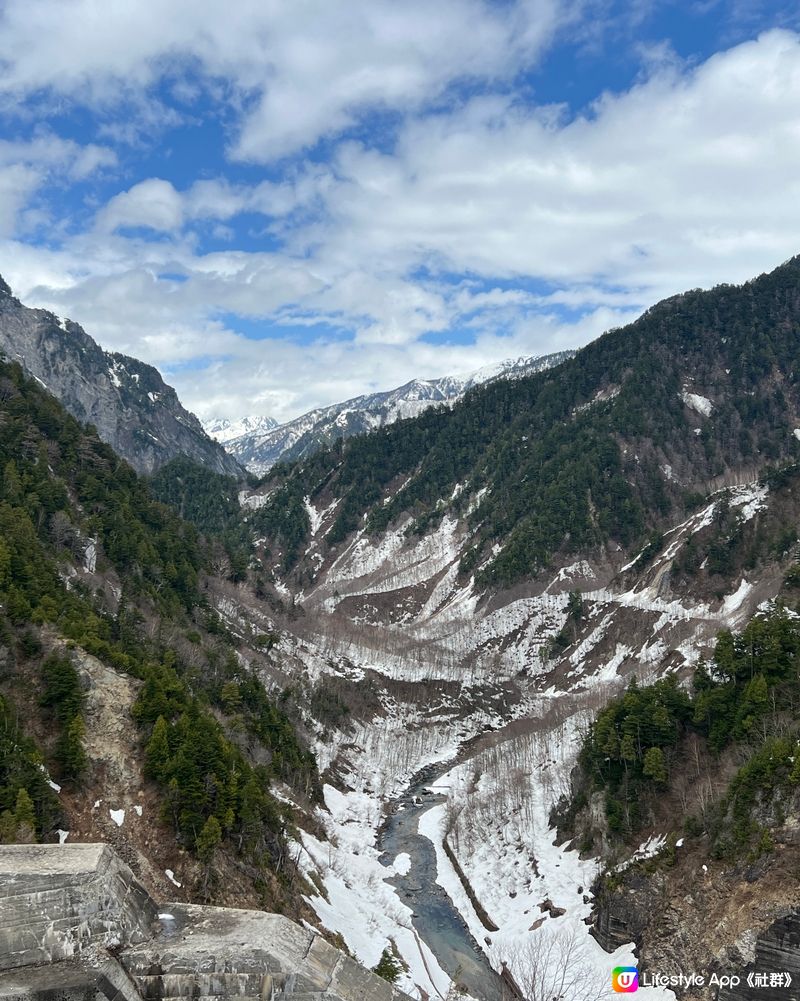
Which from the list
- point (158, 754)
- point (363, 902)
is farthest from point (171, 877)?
point (363, 902)

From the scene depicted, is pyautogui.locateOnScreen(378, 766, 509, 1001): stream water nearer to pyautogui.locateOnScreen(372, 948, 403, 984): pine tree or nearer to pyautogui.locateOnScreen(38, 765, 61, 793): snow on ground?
pyautogui.locateOnScreen(372, 948, 403, 984): pine tree

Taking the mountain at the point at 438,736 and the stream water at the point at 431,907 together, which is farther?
the stream water at the point at 431,907

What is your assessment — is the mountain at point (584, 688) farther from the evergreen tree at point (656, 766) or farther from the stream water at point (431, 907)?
the stream water at point (431, 907)

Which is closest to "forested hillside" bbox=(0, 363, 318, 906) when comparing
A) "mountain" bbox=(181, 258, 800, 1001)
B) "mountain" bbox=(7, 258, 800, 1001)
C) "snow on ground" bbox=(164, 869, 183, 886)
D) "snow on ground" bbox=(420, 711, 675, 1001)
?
"mountain" bbox=(7, 258, 800, 1001)

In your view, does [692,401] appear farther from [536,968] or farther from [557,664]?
[536,968]

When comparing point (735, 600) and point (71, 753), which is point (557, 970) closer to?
point (71, 753)

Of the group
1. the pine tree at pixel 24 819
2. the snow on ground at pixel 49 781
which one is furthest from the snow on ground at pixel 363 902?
the pine tree at pixel 24 819
